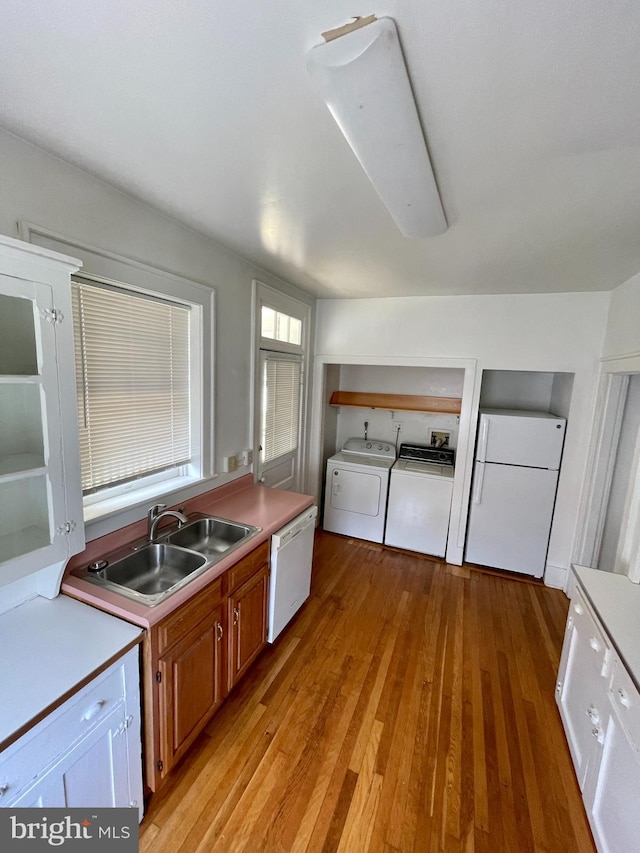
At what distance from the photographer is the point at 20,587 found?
4.35 ft

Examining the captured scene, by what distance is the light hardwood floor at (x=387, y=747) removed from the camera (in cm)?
138

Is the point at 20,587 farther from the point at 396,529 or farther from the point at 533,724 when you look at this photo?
the point at 396,529

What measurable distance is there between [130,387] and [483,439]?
2813 mm

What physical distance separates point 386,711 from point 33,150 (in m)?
2.99

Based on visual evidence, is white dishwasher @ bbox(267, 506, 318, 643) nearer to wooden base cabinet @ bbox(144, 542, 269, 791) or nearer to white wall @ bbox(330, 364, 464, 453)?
wooden base cabinet @ bbox(144, 542, 269, 791)

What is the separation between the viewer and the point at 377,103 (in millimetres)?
906

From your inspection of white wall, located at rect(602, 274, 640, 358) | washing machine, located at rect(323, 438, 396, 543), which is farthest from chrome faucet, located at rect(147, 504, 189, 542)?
white wall, located at rect(602, 274, 640, 358)

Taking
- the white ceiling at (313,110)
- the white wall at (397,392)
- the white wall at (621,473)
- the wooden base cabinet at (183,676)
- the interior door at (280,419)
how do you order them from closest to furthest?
the white ceiling at (313,110)
the wooden base cabinet at (183,676)
the white wall at (621,473)
the interior door at (280,419)
the white wall at (397,392)

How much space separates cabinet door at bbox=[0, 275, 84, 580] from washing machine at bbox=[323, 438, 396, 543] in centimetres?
268

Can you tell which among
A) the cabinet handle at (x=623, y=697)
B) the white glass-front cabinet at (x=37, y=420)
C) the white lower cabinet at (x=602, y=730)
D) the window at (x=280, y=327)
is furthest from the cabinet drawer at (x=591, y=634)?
the window at (x=280, y=327)

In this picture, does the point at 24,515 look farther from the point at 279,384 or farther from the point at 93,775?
the point at 279,384

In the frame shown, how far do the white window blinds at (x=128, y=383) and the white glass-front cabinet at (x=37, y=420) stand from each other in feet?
1.17

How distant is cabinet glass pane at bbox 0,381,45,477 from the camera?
1.21m

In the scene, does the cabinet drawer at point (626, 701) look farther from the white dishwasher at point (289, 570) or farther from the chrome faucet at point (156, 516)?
the chrome faucet at point (156, 516)
